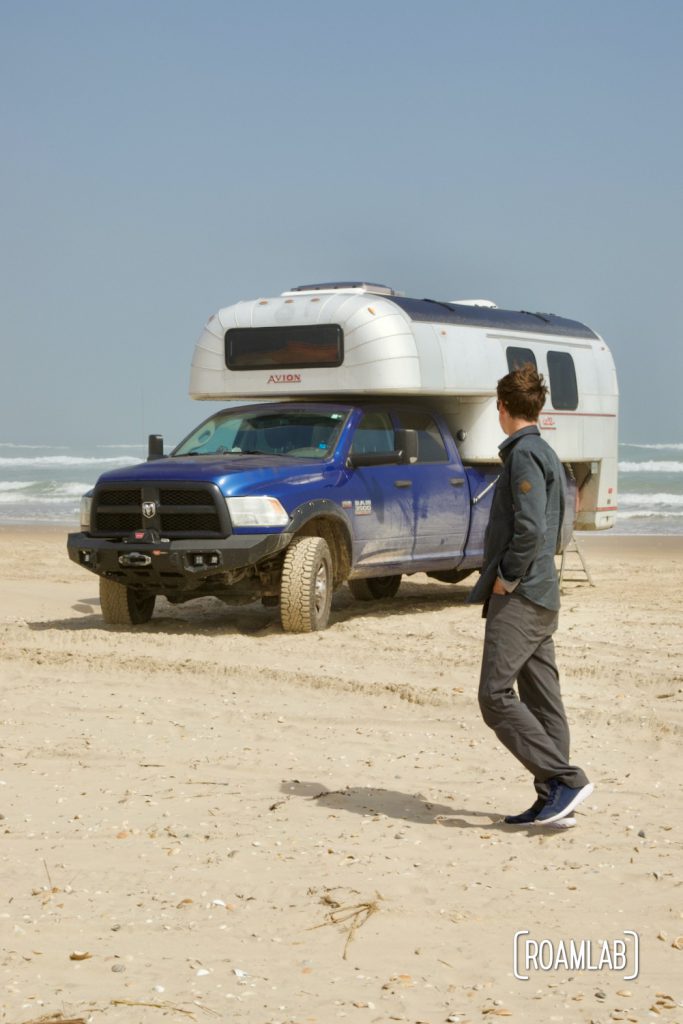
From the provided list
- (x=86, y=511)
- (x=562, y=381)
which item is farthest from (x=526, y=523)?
(x=562, y=381)

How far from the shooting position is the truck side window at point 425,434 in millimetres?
12734

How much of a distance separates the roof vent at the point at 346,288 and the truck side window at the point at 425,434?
3.49ft

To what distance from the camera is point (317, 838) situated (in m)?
5.95

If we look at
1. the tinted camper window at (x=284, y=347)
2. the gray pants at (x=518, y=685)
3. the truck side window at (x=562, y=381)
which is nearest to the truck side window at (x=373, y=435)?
the tinted camper window at (x=284, y=347)

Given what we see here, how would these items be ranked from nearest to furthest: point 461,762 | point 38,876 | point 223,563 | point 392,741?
point 38,876, point 461,762, point 392,741, point 223,563

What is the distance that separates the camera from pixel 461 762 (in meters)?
7.32

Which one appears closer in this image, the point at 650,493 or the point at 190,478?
the point at 190,478

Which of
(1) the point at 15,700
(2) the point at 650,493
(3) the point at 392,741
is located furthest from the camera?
(2) the point at 650,493

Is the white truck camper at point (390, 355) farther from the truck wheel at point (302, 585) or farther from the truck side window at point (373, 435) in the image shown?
the truck wheel at point (302, 585)

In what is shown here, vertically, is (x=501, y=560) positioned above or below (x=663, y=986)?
above

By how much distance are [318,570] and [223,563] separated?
0.89 m

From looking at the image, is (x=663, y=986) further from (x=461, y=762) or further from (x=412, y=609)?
(x=412, y=609)

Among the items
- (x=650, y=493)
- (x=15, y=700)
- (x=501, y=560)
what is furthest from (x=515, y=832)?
(x=650, y=493)

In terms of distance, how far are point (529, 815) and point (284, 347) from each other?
698 cm
